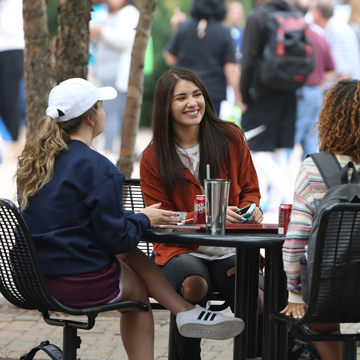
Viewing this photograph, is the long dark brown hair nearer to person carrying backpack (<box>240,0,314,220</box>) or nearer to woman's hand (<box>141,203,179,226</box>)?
woman's hand (<box>141,203,179,226</box>)

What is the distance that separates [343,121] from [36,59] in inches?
108

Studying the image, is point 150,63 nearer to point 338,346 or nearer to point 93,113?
point 93,113

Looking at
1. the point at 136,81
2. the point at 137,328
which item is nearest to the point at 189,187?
the point at 137,328

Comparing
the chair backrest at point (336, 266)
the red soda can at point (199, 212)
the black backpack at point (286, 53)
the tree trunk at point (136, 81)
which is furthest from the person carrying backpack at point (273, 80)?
the chair backrest at point (336, 266)

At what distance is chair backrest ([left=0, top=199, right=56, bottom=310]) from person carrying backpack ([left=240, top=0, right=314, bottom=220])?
16.7 ft

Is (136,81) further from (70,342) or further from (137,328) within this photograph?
(70,342)

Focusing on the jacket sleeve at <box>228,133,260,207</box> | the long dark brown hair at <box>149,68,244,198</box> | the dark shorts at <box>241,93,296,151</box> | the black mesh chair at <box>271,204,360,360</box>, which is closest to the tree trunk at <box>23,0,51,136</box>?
the long dark brown hair at <box>149,68,244,198</box>

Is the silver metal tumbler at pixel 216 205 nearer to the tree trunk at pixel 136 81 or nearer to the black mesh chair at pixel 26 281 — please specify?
the black mesh chair at pixel 26 281

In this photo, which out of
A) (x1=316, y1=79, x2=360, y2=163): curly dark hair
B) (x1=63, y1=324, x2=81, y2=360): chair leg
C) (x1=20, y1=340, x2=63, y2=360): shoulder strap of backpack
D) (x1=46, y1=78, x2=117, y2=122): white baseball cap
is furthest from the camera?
(x1=20, y1=340, x2=63, y2=360): shoulder strap of backpack

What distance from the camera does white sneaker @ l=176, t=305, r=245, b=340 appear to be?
8.66 feet

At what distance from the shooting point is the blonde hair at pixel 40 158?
8.64 feet

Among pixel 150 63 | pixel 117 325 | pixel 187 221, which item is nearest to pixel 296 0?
pixel 150 63

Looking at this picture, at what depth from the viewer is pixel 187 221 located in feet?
10.3

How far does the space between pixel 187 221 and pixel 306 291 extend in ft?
2.91
